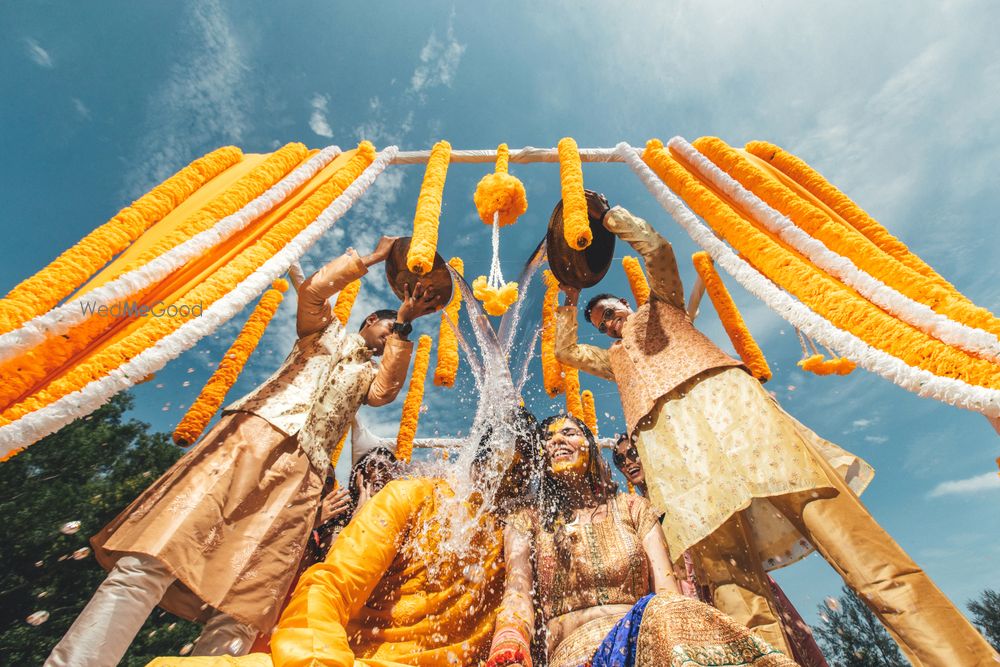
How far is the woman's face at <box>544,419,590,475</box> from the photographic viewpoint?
294 cm

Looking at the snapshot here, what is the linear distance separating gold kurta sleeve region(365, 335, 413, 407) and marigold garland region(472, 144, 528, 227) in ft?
3.66

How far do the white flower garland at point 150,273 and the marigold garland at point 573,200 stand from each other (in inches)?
69.8

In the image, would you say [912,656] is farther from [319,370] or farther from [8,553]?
[8,553]

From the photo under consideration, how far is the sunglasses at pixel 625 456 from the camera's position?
14.6 ft

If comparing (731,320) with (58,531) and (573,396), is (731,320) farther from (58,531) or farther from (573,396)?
(58,531)

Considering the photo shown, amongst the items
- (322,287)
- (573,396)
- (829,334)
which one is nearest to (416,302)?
(322,287)

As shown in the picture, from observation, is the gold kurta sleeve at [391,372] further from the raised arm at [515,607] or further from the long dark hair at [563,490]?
the raised arm at [515,607]

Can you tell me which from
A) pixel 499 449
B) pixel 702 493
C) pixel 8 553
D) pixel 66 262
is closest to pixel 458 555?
pixel 499 449

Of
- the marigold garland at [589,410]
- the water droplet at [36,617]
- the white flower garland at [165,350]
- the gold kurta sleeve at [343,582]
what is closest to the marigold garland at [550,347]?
the marigold garland at [589,410]

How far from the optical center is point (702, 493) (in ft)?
7.14

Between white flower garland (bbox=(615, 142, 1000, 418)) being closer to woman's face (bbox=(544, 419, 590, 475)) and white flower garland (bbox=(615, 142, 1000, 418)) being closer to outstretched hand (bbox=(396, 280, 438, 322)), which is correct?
woman's face (bbox=(544, 419, 590, 475))

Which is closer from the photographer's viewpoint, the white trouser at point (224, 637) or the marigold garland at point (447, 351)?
the white trouser at point (224, 637)

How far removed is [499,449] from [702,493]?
149cm

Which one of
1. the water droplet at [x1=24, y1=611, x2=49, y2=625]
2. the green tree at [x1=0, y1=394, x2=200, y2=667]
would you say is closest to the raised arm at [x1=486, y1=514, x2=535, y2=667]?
the water droplet at [x1=24, y1=611, x2=49, y2=625]
